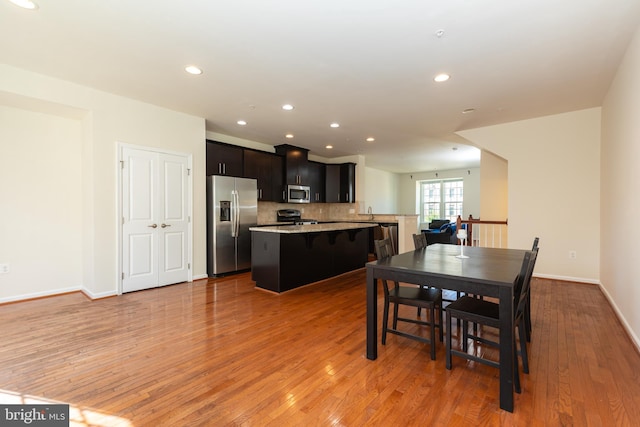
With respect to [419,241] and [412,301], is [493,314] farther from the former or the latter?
[419,241]

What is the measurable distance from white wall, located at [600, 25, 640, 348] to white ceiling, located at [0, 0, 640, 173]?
27cm

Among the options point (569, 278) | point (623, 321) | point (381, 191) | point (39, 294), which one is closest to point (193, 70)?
point (39, 294)

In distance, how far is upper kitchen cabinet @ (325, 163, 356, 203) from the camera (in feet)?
25.4

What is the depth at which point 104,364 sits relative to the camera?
220cm

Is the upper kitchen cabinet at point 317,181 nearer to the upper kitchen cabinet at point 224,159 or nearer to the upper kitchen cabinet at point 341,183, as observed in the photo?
the upper kitchen cabinet at point 341,183

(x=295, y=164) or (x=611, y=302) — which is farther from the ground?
(x=295, y=164)

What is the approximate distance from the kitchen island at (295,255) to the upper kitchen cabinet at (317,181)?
2473mm

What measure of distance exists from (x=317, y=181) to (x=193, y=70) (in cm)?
467

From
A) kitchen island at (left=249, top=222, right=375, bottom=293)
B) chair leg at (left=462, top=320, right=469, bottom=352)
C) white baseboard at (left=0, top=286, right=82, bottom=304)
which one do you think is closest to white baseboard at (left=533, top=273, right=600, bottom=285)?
kitchen island at (left=249, top=222, right=375, bottom=293)

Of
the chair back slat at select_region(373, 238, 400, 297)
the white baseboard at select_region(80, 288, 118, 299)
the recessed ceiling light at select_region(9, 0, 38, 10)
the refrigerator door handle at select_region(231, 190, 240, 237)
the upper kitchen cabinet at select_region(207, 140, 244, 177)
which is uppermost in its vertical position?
the recessed ceiling light at select_region(9, 0, 38, 10)

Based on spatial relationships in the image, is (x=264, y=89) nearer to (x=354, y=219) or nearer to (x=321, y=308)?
(x=321, y=308)

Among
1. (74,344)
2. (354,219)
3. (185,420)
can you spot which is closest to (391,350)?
(185,420)

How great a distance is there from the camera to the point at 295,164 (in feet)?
22.7

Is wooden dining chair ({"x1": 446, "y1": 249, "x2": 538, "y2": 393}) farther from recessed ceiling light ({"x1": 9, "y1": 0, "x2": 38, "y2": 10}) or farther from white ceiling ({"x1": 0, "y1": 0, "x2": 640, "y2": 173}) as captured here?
recessed ceiling light ({"x1": 9, "y1": 0, "x2": 38, "y2": 10})
